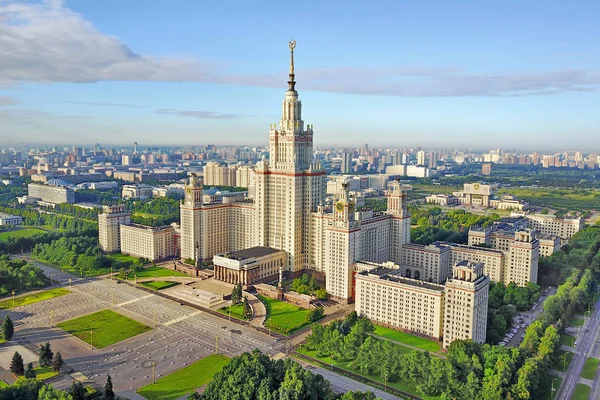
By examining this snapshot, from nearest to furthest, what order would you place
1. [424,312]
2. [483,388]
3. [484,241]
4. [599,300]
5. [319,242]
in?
[483,388] < [424,312] < [599,300] < [319,242] < [484,241]

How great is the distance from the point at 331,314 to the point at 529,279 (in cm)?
3348

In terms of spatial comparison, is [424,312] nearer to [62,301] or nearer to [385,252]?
[385,252]

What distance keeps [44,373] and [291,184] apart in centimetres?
4504

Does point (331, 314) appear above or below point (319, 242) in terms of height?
below

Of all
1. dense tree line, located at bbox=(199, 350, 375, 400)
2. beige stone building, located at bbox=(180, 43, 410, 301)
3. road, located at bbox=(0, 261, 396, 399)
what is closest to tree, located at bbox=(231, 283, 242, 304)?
road, located at bbox=(0, 261, 396, 399)

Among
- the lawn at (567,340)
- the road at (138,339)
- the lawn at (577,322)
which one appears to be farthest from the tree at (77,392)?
the lawn at (577,322)

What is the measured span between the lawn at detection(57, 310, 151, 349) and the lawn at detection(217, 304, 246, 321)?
11110 mm

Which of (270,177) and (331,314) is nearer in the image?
(331,314)

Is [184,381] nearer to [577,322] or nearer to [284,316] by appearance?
[284,316]

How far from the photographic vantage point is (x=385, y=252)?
280 feet

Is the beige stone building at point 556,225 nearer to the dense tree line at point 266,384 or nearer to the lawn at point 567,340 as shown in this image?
the lawn at point 567,340

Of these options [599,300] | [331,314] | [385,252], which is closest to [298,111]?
[385,252]

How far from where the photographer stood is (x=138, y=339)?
5978 cm

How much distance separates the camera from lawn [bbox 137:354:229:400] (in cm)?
4728
